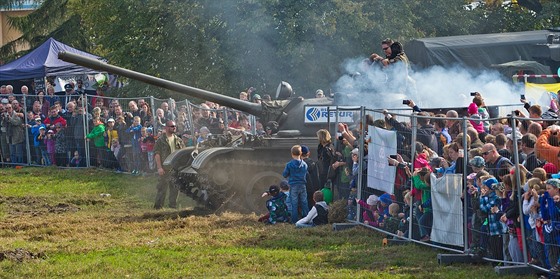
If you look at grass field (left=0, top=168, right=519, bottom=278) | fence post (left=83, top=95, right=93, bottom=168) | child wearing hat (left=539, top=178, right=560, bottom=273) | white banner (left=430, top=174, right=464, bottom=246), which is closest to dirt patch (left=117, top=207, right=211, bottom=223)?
grass field (left=0, top=168, right=519, bottom=278)

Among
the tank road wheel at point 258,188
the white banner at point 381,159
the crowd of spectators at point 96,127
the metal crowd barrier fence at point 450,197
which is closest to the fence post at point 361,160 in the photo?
the metal crowd barrier fence at point 450,197

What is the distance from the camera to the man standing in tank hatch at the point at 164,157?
62.6 ft

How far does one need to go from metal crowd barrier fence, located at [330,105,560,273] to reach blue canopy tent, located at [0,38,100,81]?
58.6ft

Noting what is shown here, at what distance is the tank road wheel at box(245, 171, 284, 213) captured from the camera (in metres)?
18.5

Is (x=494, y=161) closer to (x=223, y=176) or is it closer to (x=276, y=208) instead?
(x=276, y=208)

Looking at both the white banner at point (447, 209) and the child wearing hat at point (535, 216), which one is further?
the white banner at point (447, 209)

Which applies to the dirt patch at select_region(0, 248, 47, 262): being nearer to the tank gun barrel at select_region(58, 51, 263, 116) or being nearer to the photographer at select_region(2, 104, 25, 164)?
the tank gun barrel at select_region(58, 51, 263, 116)

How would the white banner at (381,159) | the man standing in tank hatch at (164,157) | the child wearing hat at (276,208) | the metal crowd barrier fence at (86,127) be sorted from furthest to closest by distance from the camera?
1. the metal crowd barrier fence at (86,127)
2. the man standing in tank hatch at (164,157)
3. the child wearing hat at (276,208)
4. the white banner at (381,159)

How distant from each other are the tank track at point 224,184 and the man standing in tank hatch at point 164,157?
446mm

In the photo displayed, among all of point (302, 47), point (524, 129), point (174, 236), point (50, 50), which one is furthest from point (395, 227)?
point (50, 50)

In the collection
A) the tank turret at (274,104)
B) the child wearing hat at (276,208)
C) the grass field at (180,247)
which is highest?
the tank turret at (274,104)

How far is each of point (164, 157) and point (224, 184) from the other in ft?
6.12

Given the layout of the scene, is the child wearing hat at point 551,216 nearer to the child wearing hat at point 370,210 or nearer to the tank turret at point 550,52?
the child wearing hat at point 370,210

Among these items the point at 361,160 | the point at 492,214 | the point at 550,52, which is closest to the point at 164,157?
the point at 361,160
